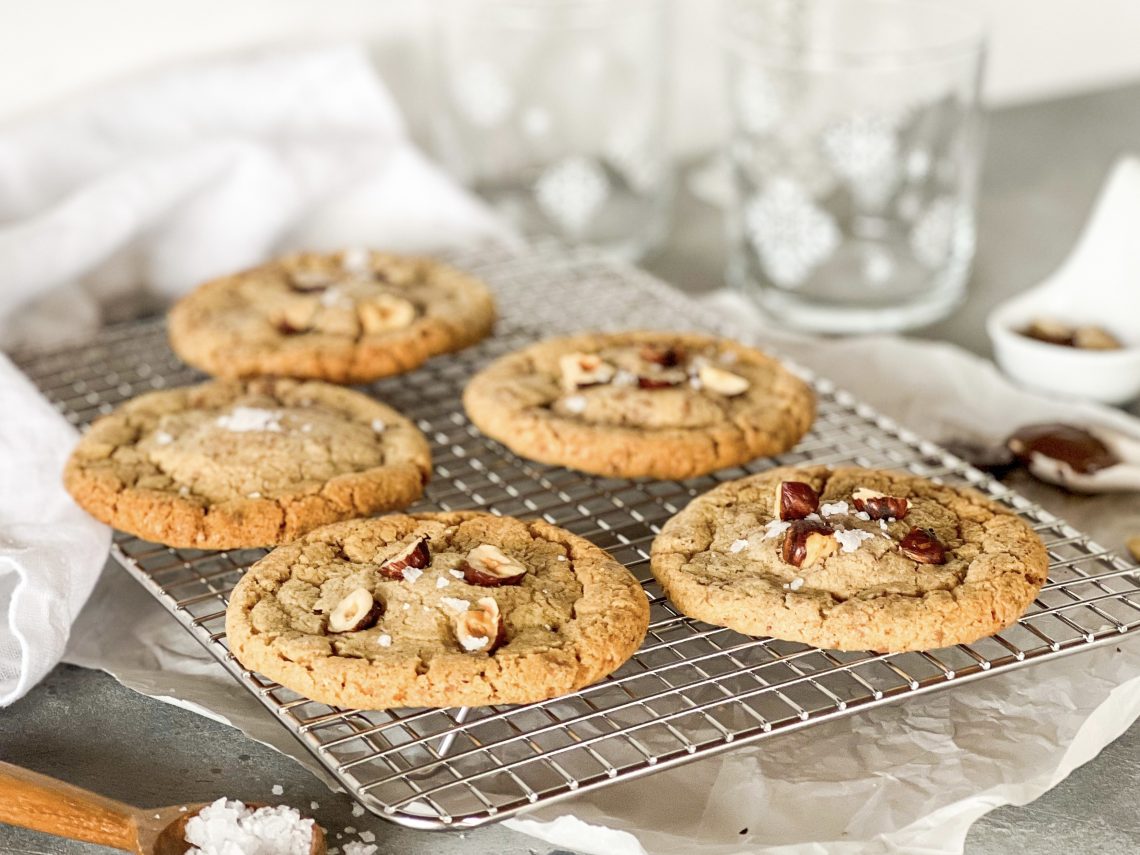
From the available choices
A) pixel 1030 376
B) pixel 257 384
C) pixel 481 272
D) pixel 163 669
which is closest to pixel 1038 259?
pixel 1030 376

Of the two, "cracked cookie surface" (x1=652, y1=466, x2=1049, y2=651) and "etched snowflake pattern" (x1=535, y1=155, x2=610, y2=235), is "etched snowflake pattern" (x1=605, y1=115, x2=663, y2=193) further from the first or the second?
"cracked cookie surface" (x1=652, y1=466, x2=1049, y2=651)

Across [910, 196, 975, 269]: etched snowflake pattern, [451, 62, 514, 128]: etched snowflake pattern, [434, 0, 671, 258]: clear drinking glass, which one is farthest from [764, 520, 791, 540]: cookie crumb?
[451, 62, 514, 128]: etched snowflake pattern

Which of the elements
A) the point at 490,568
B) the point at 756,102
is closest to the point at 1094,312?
the point at 756,102

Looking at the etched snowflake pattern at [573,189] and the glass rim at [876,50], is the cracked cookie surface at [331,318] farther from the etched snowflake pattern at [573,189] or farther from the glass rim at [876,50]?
the glass rim at [876,50]

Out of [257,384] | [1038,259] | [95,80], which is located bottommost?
[1038,259]

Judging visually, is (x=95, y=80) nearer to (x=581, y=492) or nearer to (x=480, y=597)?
(x=581, y=492)

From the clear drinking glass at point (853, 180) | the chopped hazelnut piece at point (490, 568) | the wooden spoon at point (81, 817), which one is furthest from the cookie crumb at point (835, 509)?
the clear drinking glass at point (853, 180)
